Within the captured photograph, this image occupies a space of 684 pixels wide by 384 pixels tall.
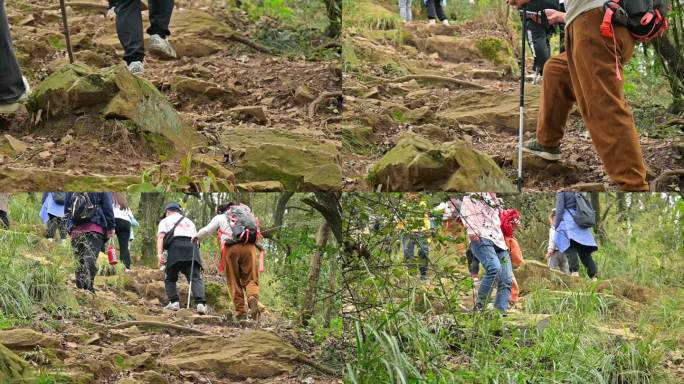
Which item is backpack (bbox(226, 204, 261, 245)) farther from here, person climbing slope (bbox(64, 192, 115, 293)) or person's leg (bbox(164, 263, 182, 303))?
person climbing slope (bbox(64, 192, 115, 293))

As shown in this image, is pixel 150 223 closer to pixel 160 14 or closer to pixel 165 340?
pixel 165 340

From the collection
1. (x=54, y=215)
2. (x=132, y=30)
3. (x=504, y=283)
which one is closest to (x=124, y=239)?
(x=54, y=215)

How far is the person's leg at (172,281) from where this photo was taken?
5.31 meters

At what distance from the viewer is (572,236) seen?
18.7 feet

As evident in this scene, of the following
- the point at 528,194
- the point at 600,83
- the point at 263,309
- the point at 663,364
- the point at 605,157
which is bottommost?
the point at 663,364

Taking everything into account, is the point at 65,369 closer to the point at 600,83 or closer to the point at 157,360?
the point at 157,360

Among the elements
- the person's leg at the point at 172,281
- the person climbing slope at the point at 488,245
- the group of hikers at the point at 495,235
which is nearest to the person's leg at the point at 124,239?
the person's leg at the point at 172,281

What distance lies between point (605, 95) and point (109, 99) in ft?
8.02

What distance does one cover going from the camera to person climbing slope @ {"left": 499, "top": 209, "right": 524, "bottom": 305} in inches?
209

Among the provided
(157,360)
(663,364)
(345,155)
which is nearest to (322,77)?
(345,155)

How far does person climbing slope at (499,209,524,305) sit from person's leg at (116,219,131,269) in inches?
79.4

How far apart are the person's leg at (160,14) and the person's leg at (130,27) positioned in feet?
1.37

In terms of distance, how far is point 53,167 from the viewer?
4555mm

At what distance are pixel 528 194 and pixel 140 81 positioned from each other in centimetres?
219
